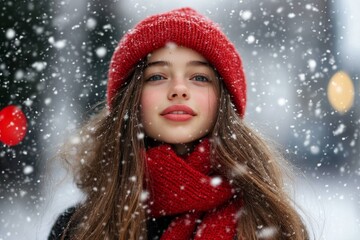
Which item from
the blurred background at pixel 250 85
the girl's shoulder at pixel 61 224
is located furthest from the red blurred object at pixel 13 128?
the girl's shoulder at pixel 61 224

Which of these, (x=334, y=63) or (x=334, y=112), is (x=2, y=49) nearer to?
(x=334, y=112)

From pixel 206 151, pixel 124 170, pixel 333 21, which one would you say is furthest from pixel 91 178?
pixel 333 21

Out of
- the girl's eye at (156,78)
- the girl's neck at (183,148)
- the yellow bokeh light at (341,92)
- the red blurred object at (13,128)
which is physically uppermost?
the yellow bokeh light at (341,92)

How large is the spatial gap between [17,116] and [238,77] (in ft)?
18.6

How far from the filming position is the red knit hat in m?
2.60

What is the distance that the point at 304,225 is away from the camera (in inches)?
105

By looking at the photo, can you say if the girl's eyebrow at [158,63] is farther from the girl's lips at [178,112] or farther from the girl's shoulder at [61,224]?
the girl's shoulder at [61,224]

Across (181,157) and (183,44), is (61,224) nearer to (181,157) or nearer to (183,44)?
(181,157)

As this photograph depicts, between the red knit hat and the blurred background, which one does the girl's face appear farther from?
the blurred background

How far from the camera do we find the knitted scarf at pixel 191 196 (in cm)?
247

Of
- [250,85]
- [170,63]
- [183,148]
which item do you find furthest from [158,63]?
[250,85]

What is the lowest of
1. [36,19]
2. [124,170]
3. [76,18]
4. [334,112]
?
[124,170]

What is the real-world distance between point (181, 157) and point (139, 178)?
222 mm

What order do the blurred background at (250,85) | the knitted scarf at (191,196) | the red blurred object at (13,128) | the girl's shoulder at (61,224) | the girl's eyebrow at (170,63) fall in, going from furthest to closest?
the red blurred object at (13,128) → the blurred background at (250,85) → the girl's shoulder at (61,224) → the girl's eyebrow at (170,63) → the knitted scarf at (191,196)
